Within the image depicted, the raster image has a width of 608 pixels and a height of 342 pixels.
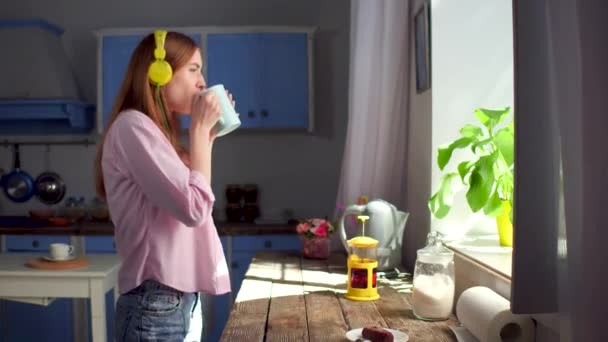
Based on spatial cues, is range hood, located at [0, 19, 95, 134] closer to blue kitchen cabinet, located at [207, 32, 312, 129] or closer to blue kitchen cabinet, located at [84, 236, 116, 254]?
blue kitchen cabinet, located at [84, 236, 116, 254]

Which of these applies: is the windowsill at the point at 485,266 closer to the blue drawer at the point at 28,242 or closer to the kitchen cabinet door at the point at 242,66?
the kitchen cabinet door at the point at 242,66

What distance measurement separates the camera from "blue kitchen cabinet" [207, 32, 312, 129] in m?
3.81

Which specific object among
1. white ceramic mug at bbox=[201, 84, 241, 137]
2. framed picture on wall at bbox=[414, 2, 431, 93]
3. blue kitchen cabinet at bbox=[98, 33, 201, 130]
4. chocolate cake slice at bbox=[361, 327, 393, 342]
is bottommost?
chocolate cake slice at bbox=[361, 327, 393, 342]

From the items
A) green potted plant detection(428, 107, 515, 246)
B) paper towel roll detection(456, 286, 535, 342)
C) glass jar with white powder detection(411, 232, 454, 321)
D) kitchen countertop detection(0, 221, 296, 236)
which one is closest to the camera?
paper towel roll detection(456, 286, 535, 342)

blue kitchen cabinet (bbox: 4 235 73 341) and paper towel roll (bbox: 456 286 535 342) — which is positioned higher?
paper towel roll (bbox: 456 286 535 342)

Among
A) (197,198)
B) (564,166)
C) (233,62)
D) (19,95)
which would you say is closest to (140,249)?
(197,198)

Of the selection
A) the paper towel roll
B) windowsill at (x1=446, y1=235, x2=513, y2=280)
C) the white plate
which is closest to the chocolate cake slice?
the white plate

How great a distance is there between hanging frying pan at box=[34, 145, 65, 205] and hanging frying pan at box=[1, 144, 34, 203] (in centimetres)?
5

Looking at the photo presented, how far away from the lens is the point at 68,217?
3961 millimetres

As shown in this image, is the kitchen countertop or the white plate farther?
the kitchen countertop

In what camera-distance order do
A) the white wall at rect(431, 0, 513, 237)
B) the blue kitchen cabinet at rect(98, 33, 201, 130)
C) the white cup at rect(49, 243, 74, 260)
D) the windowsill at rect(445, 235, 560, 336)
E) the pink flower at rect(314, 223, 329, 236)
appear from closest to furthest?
1. the windowsill at rect(445, 235, 560, 336)
2. the white wall at rect(431, 0, 513, 237)
3. the pink flower at rect(314, 223, 329, 236)
4. the white cup at rect(49, 243, 74, 260)
5. the blue kitchen cabinet at rect(98, 33, 201, 130)

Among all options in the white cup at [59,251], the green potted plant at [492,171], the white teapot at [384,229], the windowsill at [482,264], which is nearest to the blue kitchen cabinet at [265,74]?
the white cup at [59,251]

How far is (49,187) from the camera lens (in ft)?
13.5

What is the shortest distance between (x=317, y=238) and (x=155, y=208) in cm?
103
